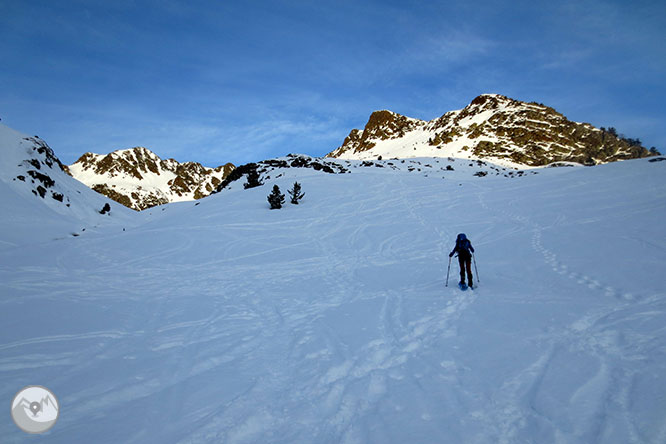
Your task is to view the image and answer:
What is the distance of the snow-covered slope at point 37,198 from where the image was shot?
663 inches

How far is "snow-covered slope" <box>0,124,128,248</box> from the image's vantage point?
1683 centimetres

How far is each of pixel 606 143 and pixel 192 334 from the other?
114710mm

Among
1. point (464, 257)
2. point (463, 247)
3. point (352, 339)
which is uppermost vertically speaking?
point (463, 247)

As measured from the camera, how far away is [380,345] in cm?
490

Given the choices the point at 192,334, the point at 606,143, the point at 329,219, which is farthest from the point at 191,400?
the point at 606,143

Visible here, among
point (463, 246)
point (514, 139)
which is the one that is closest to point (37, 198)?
point (463, 246)

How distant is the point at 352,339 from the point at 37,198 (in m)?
27.8

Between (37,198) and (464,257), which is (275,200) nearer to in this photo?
(464,257)

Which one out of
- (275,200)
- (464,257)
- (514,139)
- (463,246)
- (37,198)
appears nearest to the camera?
(464,257)

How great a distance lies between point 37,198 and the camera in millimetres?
21594

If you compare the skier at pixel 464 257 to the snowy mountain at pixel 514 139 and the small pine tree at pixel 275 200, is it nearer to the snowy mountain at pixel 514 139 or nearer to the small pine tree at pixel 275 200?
the small pine tree at pixel 275 200

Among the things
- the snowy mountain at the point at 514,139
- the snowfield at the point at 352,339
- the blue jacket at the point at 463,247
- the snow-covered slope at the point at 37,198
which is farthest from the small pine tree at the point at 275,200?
the snowy mountain at the point at 514,139

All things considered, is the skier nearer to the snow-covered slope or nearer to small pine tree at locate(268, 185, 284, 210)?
small pine tree at locate(268, 185, 284, 210)

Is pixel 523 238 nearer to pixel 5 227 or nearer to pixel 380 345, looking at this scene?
pixel 380 345
